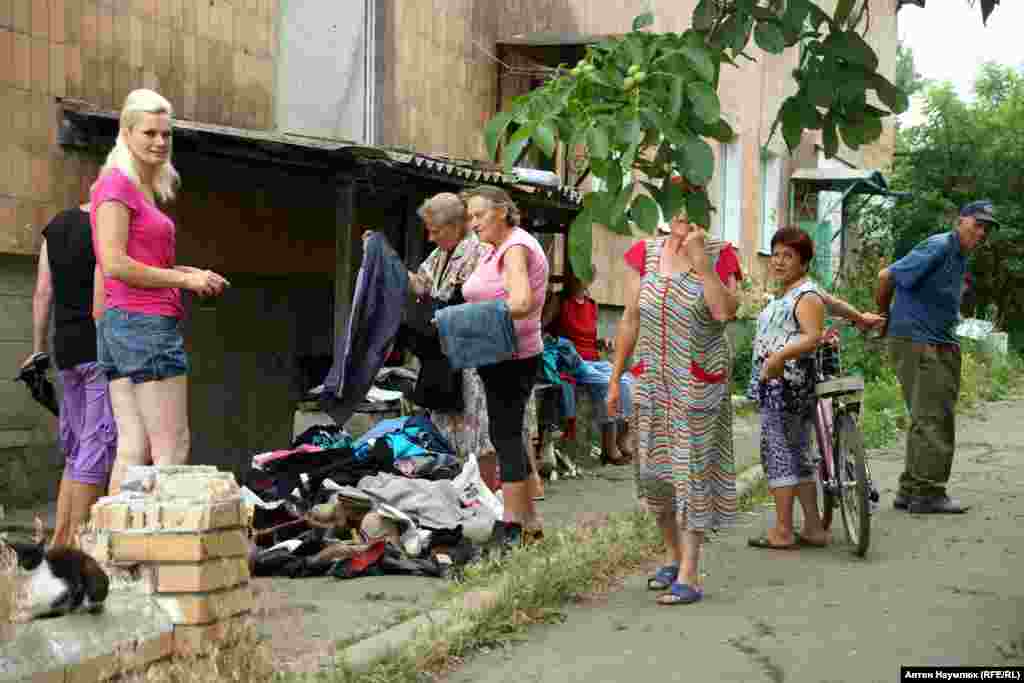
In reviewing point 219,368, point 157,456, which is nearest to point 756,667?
point 157,456

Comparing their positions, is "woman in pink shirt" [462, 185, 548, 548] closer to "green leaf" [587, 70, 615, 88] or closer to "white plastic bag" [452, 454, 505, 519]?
"white plastic bag" [452, 454, 505, 519]

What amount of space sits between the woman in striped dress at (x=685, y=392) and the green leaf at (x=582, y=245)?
2.65 m

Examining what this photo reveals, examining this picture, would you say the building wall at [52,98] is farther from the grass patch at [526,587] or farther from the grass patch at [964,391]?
the grass patch at [964,391]

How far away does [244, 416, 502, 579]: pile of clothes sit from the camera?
712 centimetres

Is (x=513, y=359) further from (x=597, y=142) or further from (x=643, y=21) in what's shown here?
(x=597, y=142)

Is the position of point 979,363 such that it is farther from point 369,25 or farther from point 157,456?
point 157,456

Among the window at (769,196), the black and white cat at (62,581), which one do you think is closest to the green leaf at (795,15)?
the black and white cat at (62,581)

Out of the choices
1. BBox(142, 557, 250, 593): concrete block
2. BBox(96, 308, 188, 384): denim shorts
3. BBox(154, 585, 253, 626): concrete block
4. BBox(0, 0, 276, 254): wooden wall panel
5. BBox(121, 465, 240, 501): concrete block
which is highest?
BBox(0, 0, 276, 254): wooden wall panel

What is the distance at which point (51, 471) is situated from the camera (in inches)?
362

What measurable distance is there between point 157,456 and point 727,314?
255 centimetres

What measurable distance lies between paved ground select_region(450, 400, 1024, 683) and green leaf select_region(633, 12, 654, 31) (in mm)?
2280

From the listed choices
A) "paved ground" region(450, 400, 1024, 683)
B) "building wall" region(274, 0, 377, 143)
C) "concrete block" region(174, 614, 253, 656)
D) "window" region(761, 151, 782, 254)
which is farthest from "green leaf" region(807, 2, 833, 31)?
"window" region(761, 151, 782, 254)

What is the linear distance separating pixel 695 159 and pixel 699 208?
1.35ft

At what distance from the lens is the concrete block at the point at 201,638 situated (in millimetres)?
4645
